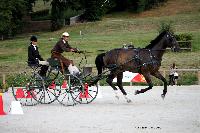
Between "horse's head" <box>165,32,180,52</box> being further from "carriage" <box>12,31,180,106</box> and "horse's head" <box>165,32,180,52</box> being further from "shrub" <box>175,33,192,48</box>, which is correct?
"shrub" <box>175,33,192,48</box>

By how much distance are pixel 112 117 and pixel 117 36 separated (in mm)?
41083

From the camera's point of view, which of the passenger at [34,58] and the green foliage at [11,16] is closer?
the passenger at [34,58]

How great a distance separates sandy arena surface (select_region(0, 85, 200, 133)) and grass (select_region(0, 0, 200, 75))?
1770 cm

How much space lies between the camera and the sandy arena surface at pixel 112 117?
45.9 ft

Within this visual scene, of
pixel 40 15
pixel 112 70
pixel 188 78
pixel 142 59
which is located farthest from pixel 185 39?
pixel 40 15

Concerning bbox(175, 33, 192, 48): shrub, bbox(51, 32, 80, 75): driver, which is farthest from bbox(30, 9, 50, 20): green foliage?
bbox(51, 32, 80, 75): driver

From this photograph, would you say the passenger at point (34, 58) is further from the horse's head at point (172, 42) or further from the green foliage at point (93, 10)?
the green foliage at point (93, 10)

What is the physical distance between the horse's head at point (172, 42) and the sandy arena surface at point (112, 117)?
1.82 m

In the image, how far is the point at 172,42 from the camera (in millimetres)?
20250

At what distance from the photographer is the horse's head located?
20.2 metres

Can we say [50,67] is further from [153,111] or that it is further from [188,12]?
[188,12]

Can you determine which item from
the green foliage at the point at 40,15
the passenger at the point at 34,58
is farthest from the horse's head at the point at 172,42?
the green foliage at the point at 40,15

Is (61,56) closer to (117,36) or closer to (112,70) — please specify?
(112,70)

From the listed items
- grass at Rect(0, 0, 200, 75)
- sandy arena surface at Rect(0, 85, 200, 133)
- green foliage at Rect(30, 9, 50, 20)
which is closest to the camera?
sandy arena surface at Rect(0, 85, 200, 133)
